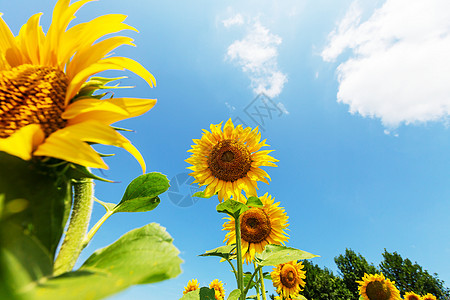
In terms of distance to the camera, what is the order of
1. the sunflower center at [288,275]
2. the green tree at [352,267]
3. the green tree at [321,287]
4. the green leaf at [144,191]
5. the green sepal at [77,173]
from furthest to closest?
the green tree at [352,267], the green tree at [321,287], the sunflower center at [288,275], the green leaf at [144,191], the green sepal at [77,173]

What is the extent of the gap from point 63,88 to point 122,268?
567 mm

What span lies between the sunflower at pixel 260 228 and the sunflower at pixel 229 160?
1232mm

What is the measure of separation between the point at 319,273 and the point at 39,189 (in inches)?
1366

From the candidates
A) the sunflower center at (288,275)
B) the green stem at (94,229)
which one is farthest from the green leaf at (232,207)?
the sunflower center at (288,275)

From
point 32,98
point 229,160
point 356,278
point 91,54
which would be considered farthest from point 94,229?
point 356,278

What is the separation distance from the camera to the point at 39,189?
0.53m

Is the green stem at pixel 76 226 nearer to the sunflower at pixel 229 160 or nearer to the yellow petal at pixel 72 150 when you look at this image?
the yellow petal at pixel 72 150

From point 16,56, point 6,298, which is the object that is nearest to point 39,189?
point 6,298

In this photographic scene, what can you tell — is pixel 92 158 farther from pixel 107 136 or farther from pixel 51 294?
pixel 51 294

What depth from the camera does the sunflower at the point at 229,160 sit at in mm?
3619

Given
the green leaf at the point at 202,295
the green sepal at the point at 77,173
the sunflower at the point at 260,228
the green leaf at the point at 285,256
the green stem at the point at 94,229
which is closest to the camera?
the green sepal at the point at 77,173

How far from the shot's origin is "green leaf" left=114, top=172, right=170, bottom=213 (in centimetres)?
100

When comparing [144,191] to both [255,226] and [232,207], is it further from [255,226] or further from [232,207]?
[255,226]

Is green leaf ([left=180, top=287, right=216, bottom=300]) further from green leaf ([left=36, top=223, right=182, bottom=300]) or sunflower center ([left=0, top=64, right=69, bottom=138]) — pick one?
sunflower center ([left=0, top=64, right=69, bottom=138])
